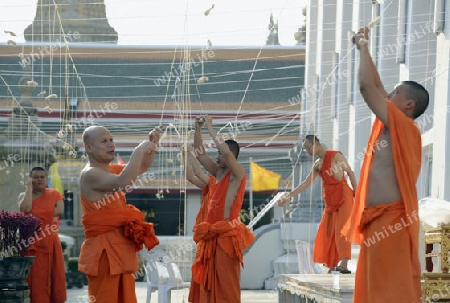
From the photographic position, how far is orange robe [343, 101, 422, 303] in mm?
5492

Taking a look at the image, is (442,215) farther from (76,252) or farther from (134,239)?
(76,252)

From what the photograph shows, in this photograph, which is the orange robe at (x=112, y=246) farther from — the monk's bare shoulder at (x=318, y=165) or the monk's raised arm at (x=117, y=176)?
the monk's bare shoulder at (x=318, y=165)

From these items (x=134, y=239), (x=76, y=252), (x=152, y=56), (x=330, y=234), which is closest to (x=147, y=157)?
(x=134, y=239)

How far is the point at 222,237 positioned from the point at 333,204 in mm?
2394

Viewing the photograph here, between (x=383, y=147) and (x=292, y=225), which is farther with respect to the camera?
(x=292, y=225)

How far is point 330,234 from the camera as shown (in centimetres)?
1042

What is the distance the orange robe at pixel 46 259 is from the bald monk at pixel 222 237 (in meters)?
2.61

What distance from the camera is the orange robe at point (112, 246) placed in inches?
253

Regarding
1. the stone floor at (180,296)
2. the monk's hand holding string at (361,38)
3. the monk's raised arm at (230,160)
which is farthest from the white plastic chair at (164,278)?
the monk's hand holding string at (361,38)

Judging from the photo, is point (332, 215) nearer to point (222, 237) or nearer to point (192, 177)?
point (192, 177)

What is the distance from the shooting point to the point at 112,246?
6.46 m

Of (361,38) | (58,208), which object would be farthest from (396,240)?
(58,208)

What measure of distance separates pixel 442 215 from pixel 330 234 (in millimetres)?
3481

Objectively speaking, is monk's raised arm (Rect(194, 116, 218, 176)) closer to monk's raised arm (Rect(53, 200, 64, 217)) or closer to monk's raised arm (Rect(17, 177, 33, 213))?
monk's raised arm (Rect(17, 177, 33, 213))
